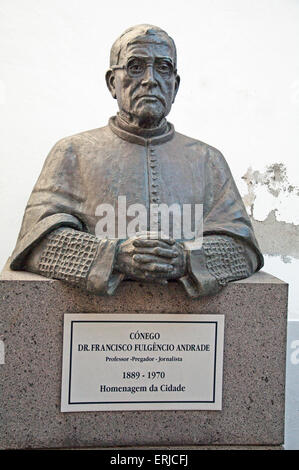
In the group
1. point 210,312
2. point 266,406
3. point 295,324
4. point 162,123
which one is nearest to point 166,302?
point 210,312

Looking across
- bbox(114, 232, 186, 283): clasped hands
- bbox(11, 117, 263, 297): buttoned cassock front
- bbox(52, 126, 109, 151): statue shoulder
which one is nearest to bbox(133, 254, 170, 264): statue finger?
bbox(114, 232, 186, 283): clasped hands

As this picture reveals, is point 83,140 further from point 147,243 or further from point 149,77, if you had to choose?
point 147,243

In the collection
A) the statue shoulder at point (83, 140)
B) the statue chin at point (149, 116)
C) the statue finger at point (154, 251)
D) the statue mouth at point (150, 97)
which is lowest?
the statue finger at point (154, 251)

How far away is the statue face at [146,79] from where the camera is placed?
245 centimetres

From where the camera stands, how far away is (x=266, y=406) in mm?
2490

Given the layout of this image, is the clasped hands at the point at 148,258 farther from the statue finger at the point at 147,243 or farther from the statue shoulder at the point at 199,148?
the statue shoulder at the point at 199,148

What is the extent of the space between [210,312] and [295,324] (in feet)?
4.67

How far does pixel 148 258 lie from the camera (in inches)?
87.7

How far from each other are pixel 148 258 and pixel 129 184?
1.27 feet

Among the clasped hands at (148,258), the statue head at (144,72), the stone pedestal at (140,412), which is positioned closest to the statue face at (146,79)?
the statue head at (144,72)

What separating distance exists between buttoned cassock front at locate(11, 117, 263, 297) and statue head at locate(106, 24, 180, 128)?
130mm

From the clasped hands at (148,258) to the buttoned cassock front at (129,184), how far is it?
0.33 ft

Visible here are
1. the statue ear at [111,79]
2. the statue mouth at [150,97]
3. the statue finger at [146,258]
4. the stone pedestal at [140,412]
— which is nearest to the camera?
the statue finger at [146,258]

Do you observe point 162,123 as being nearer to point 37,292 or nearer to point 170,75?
point 170,75
